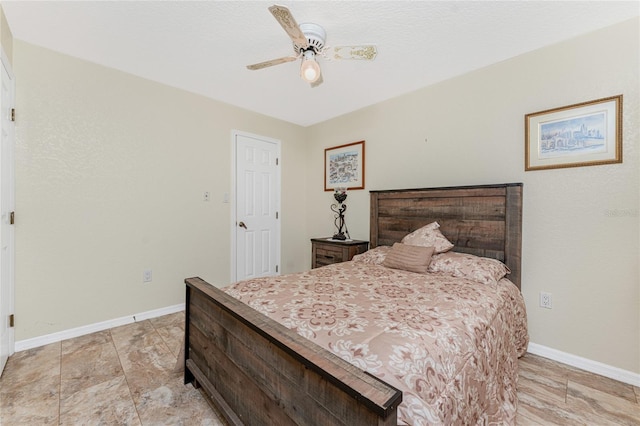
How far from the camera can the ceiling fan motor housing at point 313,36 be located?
76.2 inches

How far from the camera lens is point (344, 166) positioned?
379 cm

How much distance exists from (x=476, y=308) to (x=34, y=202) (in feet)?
10.9

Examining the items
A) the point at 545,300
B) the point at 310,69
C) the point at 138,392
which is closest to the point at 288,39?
the point at 310,69

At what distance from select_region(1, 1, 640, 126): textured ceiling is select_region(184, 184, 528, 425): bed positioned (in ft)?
3.85

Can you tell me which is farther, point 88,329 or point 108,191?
point 108,191

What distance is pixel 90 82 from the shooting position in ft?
8.29

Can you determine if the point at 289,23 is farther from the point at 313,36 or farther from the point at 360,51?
the point at 360,51

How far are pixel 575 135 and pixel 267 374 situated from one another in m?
2.62

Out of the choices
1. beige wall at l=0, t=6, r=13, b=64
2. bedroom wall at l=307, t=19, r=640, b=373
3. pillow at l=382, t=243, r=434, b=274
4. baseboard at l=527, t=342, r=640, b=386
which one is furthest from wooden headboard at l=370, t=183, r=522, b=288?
beige wall at l=0, t=6, r=13, b=64

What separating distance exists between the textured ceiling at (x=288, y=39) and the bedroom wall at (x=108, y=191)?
31cm

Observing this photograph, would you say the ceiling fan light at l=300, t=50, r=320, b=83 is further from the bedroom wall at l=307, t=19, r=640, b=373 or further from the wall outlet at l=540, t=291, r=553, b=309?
the wall outlet at l=540, t=291, r=553, b=309

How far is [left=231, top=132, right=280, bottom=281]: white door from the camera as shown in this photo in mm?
3617

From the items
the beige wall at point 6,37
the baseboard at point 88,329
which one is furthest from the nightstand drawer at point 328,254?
the beige wall at point 6,37

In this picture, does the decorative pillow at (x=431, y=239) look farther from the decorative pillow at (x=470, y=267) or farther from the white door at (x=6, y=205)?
the white door at (x=6, y=205)
